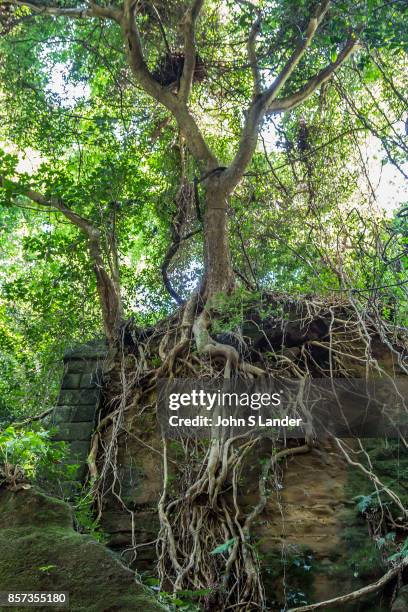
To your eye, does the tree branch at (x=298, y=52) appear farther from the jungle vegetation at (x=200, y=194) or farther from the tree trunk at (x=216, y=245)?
the tree trunk at (x=216, y=245)

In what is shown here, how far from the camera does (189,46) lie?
18.8ft

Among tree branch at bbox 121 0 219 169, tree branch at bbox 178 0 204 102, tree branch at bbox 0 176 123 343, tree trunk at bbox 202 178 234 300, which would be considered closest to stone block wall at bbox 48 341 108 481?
tree branch at bbox 0 176 123 343

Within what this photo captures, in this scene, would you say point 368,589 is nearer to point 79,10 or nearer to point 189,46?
point 189,46

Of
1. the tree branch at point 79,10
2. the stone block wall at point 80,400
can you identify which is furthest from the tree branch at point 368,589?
the tree branch at point 79,10

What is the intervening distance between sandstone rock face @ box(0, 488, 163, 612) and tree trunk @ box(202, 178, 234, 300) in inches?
137

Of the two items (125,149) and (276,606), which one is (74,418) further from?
(125,149)

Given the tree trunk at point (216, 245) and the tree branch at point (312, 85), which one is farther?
the tree branch at point (312, 85)

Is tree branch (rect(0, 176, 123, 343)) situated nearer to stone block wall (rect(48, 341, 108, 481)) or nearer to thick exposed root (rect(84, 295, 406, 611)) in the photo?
stone block wall (rect(48, 341, 108, 481))

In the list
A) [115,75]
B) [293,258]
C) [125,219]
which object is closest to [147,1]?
[115,75]

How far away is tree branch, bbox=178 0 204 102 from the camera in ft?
18.1

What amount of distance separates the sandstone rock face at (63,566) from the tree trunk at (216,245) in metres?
3.49

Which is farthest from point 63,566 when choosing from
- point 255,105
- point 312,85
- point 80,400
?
point 312,85

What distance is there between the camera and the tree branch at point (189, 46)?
5.51 meters

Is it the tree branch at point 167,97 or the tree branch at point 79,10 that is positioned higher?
the tree branch at point 79,10
